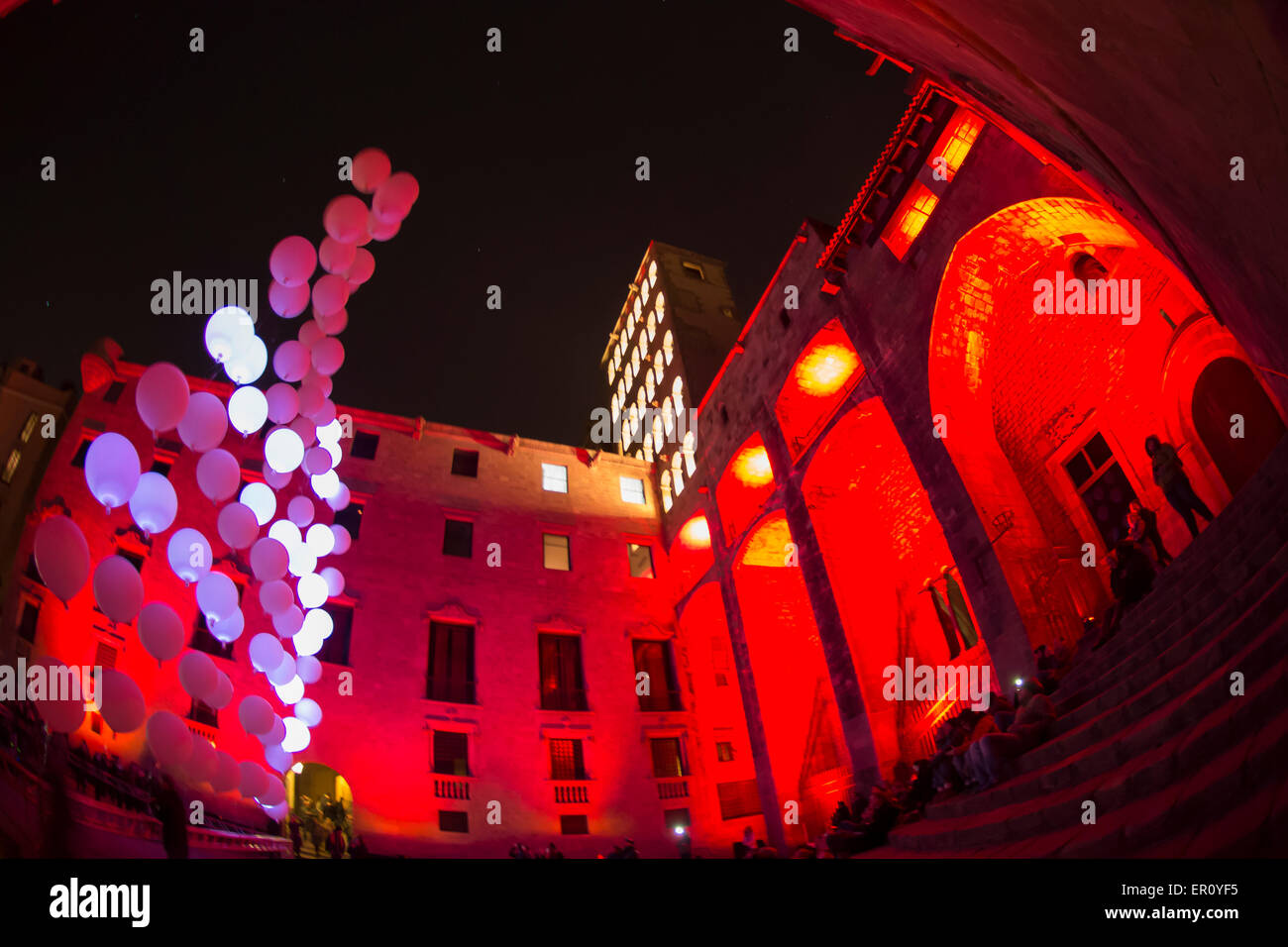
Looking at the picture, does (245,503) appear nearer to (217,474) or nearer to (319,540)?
(217,474)

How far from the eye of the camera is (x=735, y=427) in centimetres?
2042

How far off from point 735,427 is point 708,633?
7725mm

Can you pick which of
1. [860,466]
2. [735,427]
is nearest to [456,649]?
[735,427]

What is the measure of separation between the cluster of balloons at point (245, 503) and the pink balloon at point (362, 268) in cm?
2

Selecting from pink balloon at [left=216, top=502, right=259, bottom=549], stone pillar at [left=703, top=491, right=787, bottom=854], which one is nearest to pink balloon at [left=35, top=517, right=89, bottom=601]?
pink balloon at [left=216, top=502, right=259, bottom=549]

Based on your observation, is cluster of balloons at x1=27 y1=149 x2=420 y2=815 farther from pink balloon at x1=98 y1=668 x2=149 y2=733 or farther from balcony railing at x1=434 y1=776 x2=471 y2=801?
balcony railing at x1=434 y1=776 x2=471 y2=801

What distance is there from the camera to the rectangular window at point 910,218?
1340 centimetres

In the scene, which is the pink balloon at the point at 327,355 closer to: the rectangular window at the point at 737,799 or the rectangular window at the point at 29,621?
the rectangular window at the point at 29,621

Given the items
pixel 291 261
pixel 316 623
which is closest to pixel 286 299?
pixel 291 261

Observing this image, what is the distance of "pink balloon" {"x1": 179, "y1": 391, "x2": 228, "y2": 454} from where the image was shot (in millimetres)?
8445

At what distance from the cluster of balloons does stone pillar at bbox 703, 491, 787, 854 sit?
10779 millimetres
